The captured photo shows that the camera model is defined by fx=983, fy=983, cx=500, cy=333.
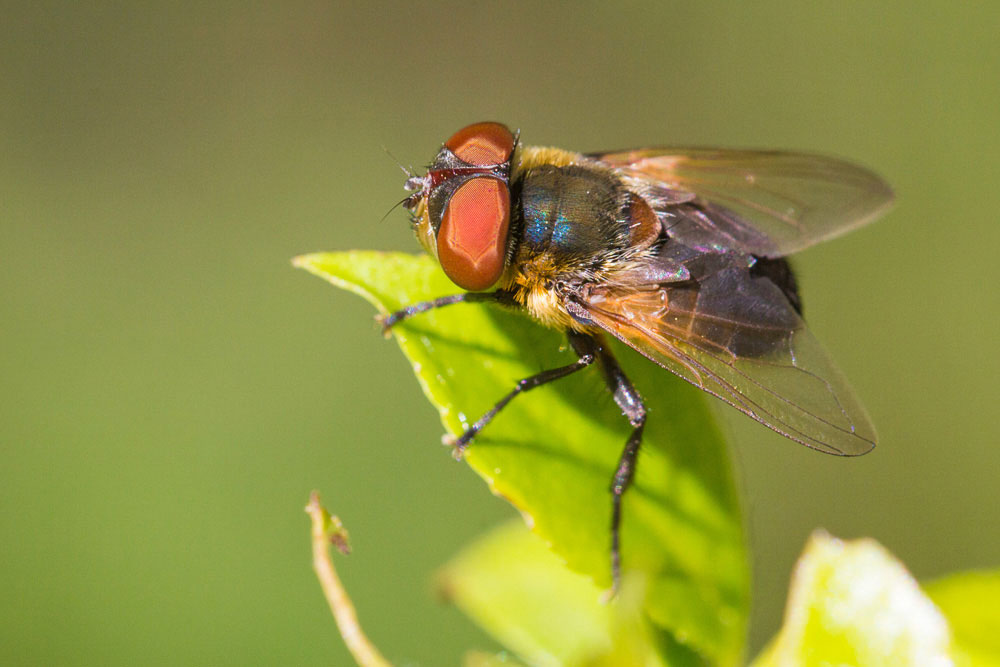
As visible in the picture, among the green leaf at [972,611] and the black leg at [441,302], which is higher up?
the black leg at [441,302]

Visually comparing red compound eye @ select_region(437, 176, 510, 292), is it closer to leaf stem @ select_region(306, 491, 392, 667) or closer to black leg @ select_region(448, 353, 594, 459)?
black leg @ select_region(448, 353, 594, 459)

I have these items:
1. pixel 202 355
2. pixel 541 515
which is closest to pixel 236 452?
pixel 202 355

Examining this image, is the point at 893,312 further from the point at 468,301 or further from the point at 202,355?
the point at 468,301

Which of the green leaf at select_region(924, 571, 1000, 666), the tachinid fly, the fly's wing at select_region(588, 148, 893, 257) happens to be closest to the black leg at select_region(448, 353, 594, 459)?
the tachinid fly

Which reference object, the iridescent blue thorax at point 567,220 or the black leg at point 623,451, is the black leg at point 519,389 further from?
the iridescent blue thorax at point 567,220

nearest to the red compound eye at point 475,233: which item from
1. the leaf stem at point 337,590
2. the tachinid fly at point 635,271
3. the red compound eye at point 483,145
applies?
the tachinid fly at point 635,271

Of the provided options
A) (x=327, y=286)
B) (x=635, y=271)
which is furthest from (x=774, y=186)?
(x=327, y=286)
